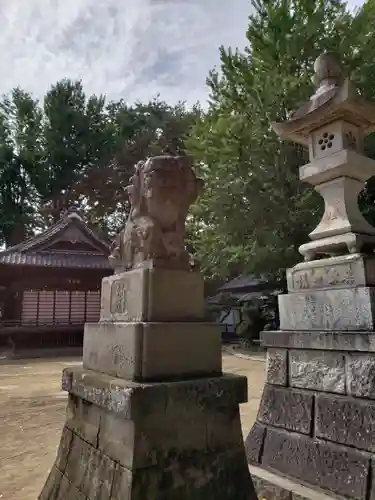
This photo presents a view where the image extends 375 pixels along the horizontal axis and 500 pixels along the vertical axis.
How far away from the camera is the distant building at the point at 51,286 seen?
57.7 ft

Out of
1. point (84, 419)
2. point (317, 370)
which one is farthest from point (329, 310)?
point (84, 419)

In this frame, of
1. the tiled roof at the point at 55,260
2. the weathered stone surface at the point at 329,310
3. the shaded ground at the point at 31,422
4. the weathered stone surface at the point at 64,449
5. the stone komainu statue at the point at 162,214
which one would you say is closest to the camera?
→ the stone komainu statue at the point at 162,214

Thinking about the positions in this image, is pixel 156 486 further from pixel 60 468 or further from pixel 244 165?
pixel 244 165

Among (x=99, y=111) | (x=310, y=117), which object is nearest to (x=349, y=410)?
(x=310, y=117)

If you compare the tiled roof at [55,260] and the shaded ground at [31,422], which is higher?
the tiled roof at [55,260]

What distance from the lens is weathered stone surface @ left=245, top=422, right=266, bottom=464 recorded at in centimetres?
344

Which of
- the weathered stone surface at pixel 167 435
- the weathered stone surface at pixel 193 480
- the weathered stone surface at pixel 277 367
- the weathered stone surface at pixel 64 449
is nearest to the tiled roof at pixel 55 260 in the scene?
the weathered stone surface at pixel 277 367

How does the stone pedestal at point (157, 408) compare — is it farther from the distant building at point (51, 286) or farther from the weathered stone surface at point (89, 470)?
the distant building at point (51, 286)

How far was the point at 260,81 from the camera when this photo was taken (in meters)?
13.3

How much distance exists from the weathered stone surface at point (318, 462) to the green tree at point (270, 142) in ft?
30.7

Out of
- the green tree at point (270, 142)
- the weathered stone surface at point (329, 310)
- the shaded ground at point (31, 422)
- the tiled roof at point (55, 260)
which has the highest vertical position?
the green tree at point (270, 142)

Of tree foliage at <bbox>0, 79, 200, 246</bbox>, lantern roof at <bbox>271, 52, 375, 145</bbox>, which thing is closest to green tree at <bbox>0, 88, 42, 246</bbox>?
tree foliage at <bbox>0, 79, 200, 246</bbox>

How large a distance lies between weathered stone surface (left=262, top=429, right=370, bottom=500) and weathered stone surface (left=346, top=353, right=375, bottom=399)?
1.35 feet

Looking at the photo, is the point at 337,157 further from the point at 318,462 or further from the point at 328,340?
the point at 318,462
